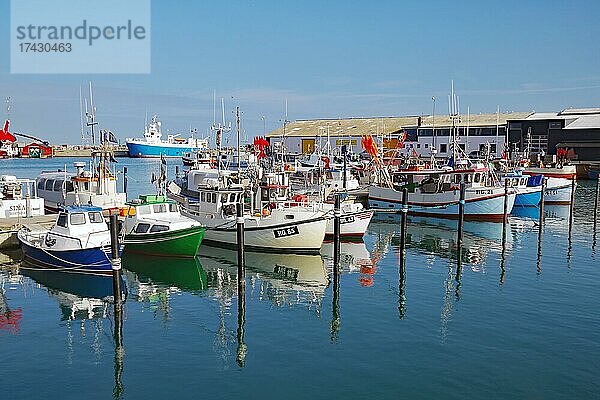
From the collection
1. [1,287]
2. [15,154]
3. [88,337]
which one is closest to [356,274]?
[88,337]

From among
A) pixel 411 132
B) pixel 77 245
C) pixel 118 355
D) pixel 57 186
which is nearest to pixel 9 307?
pixel 77 245

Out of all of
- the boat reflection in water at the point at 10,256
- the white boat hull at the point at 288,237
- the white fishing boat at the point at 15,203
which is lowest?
the boat reflection in water at the point at 10,256

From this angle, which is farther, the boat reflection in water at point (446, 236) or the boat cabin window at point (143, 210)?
the boat reflection in water at point (446, 236)

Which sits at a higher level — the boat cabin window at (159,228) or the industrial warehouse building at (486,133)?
the industrial warehouse building at (486,133)

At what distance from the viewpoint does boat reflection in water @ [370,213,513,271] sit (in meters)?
34.0

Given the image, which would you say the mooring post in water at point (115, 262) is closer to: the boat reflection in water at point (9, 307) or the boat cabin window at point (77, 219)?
the boat reflection in water at point (9, 307)

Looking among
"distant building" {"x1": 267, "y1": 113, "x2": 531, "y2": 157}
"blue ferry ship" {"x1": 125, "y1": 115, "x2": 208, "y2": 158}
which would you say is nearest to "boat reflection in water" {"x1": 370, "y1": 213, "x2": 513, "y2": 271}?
"distant building" {"x1": 267, "y1": 113, "x2": 531, "y2": 157}

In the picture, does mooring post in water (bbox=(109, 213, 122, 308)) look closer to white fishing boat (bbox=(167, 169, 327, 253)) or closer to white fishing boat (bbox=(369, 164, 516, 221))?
white fishing boat (bbox=(167, 169, 327, 253))

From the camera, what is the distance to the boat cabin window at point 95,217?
2707 centimetres

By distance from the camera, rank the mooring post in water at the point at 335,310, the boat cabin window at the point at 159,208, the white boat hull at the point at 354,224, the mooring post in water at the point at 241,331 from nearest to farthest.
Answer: the mooring post in water at the point at 241,331
the mooring post in water at the point at 335,310
the boat cabin window at the point at 159,208
the white boat hull at the point at 354,224

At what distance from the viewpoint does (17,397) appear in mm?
15422

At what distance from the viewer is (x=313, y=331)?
802 inches

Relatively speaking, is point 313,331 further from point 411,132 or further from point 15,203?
point 411,132

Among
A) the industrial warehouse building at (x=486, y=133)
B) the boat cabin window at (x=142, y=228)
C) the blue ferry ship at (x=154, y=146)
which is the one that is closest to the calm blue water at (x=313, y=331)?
the boat cabin window at (x=142, y=228)
